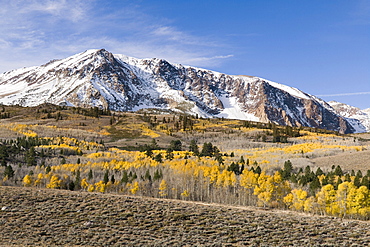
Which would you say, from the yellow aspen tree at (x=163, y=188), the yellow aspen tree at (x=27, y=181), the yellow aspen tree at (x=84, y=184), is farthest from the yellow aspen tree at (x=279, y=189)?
the yellow aspen tree at (x=27, y=181)

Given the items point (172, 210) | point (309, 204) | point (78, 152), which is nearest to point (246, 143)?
point (78, 152)

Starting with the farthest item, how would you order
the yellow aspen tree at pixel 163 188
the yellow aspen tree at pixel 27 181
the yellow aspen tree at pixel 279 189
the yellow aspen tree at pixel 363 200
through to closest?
the yellow aspen tree at pixel 27 181
the yellow aspen tree at pixel 163 188
the yellow aspen tree at pixel 279 189
the yellow aspen tree at pixel 363 200

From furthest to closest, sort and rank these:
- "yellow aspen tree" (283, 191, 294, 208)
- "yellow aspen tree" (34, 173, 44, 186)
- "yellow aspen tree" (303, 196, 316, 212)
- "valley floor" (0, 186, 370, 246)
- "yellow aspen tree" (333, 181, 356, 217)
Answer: "yellow aspen tree" (34, 173, 44, 186), "yellow aspen tree" (283, 191, 294, 208), "yellow aspen tree" (303, 196, 316, 212), "yellow aspen tree" (333, 181, 356, 217), "valley floor" (0, 186, 370, 246)

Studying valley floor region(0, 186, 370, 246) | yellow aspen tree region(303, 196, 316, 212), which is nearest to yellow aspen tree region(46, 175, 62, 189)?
valley floor region(0, 186, 370, 246)

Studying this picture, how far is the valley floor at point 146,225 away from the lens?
31391 millimetres

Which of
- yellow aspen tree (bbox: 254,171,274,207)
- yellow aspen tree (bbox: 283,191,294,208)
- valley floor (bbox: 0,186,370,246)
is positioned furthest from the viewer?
yellow aspen tree (bbox: 254,171,274,207)

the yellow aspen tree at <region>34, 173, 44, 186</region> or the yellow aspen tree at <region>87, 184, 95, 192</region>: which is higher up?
the yellow aspen tree at <region>34, 173, 44, 186</region>

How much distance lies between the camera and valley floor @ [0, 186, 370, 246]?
31391 mm

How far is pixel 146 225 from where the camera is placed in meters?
36.1

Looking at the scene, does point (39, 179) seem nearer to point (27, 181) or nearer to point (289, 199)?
point (27, 181)

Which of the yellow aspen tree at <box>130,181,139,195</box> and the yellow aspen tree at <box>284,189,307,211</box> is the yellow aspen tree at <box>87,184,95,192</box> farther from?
the yellow aspen tree at <box>284,189,307,211</box>

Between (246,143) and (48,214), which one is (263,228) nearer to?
(48,214)

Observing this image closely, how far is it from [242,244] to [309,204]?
27.7 meters

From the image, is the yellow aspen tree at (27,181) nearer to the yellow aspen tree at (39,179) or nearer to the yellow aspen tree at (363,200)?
the yellow aspen tree at (39,179)
